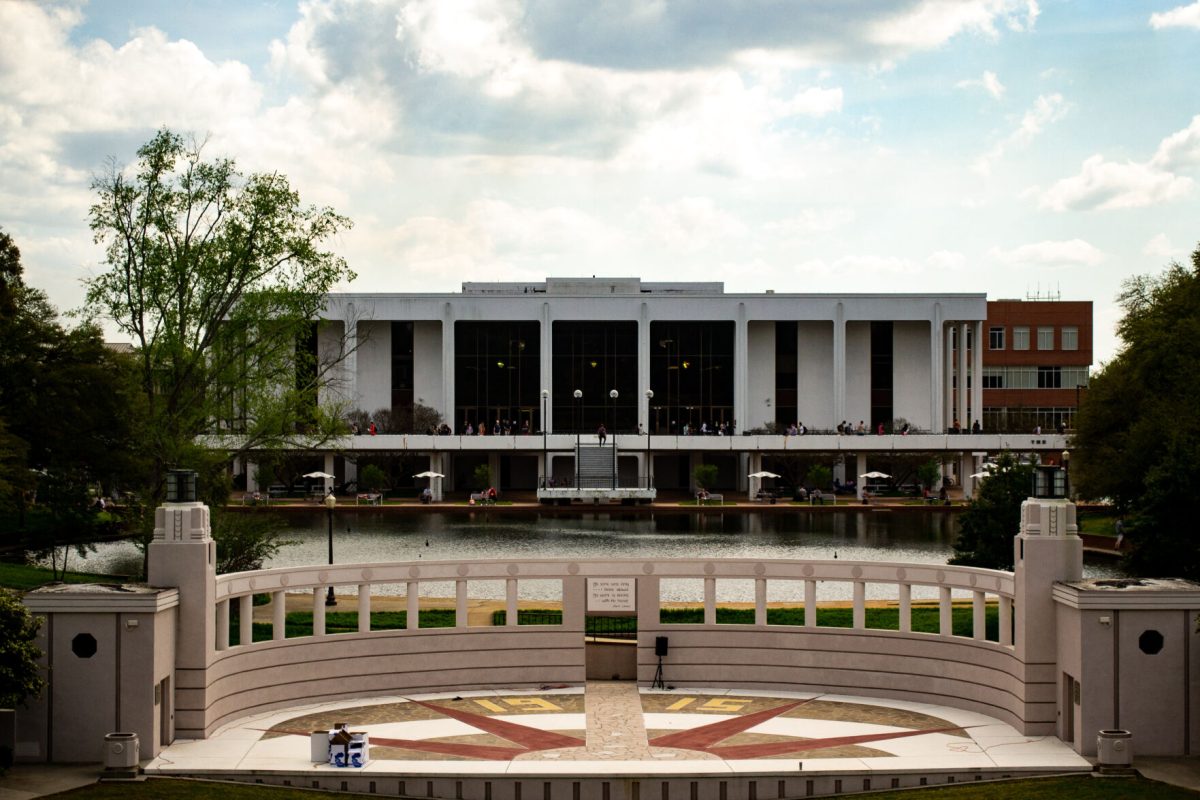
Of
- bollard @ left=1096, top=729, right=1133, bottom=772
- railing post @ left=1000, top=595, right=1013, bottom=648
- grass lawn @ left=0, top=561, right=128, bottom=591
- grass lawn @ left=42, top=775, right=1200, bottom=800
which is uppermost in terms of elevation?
railing post @ left=1000, top=595, right=1013, bottom=648

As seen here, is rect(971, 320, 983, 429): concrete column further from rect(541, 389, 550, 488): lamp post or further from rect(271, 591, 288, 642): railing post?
rect(271, 591, 288, 642): railing post

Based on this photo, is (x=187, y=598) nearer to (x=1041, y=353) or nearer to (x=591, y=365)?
(x=591, y=365)

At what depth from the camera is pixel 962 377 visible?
94.7 metres

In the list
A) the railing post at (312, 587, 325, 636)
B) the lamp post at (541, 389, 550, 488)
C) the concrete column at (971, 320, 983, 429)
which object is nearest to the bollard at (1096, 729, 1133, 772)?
the railing post at (312, 587, 325, 636)

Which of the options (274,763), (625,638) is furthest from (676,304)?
(274,763)

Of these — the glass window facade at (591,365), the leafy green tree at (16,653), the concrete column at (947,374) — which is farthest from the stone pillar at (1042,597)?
the concrete column at (947,374)

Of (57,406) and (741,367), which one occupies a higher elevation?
(741,367)

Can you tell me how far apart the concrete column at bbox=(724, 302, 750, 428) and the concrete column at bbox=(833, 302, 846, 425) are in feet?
19.1

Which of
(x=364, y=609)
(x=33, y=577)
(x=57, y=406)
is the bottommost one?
(x=33, y=577)

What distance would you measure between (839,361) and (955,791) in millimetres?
73894

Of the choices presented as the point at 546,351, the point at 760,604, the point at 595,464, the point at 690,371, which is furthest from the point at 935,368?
the point at 760,604

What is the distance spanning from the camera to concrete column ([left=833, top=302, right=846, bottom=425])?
9106 cm

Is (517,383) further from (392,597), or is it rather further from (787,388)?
(392,597)

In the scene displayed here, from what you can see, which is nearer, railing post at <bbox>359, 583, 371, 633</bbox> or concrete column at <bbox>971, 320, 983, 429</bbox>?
railing post at <bbox>359, 583, 371, 633</bbox>
